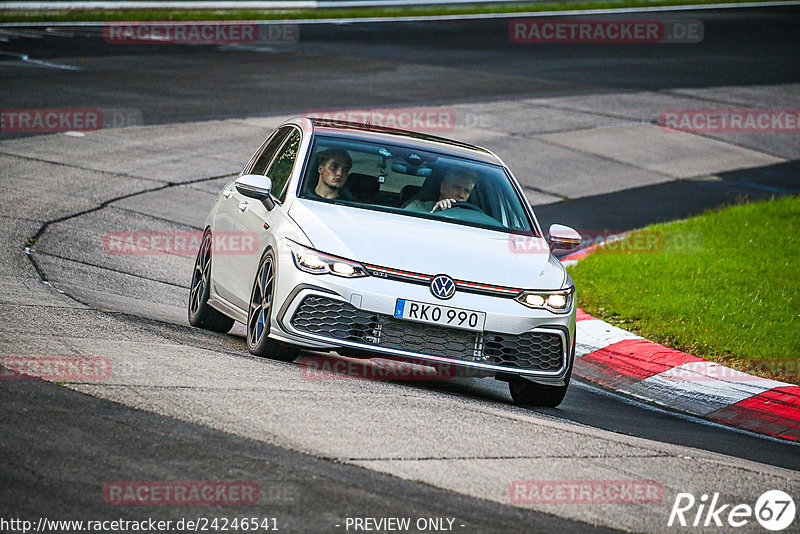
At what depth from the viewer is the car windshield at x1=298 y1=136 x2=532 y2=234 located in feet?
28.0

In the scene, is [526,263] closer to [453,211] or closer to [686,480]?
[453,211]

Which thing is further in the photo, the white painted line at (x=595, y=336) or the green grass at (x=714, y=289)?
the white painted line at (x=595, y=336)

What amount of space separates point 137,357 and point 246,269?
155cm

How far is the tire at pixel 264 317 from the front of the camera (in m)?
7.82

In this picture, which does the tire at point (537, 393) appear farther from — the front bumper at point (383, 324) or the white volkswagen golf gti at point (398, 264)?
the front bumper at point (383, 324)

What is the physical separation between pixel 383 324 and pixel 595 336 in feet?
11.8

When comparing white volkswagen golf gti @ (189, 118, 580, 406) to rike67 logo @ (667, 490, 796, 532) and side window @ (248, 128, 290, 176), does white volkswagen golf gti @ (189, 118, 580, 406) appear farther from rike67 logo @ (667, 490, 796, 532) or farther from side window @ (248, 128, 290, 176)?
rike67 logo @ (667, 490, 796, 532)

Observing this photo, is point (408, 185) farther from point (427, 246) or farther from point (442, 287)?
point (442, 287)

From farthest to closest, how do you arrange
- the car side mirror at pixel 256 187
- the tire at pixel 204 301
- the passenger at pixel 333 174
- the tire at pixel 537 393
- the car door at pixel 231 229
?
1. the tire at pixel 204 301
2. the car door at pixel 231 229
3. the passenger at pixel 333 174
4. the car side mirror at pixel 256 187
5. the tire at pixel 537 393

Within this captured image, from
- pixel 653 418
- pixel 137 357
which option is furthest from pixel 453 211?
pixel 137 357

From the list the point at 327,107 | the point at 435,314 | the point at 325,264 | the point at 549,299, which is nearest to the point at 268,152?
the point at 325,264

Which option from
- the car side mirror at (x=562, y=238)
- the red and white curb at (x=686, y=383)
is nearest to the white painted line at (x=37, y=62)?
the red and white curb at (x=686, y=383)

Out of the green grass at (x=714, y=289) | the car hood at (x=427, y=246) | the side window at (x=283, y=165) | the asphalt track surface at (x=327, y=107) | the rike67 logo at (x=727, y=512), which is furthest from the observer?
the green grass at (x=714, y=289)

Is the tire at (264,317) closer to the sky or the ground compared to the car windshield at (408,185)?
closer to the ground
